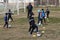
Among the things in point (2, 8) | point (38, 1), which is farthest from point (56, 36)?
point (38, 1)

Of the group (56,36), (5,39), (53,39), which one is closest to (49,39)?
(53,39)

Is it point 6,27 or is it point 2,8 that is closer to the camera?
point 6,27

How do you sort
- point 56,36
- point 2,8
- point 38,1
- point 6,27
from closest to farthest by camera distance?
point 56,36 → point 6,27 → point 2,8 → point 38,1

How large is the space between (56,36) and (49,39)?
129 cm

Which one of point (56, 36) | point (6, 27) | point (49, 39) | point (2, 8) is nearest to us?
point (49, 39)

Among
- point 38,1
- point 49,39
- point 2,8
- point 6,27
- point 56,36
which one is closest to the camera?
point 49,39

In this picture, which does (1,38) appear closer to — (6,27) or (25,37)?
(25,37)

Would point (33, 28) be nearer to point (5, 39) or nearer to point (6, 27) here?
point (5, 39)

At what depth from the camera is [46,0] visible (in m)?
87.4

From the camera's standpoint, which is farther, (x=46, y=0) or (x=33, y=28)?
(x=46, y=0)

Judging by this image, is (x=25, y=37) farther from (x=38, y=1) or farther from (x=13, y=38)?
(x=38, y=1)

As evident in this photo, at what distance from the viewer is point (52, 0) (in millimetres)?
88438

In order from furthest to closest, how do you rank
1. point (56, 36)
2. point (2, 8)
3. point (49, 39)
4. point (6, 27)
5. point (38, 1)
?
point (38, 1)
point (2, 8)
point (6, 27)
point (56, 36)
point (49, 39)

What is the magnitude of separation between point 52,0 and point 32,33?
235ft
